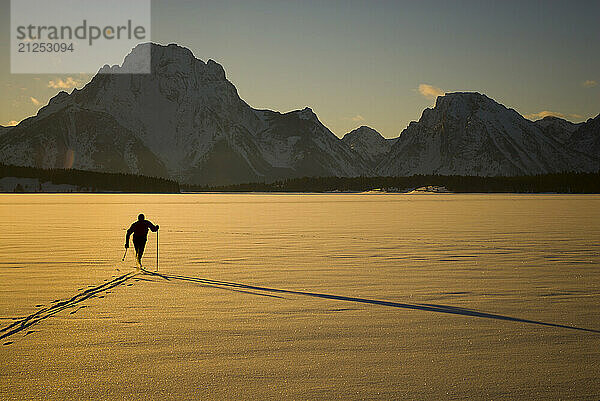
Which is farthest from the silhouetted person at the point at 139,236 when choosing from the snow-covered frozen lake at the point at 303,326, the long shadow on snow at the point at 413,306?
the long shadow on snow at the point at 413,306

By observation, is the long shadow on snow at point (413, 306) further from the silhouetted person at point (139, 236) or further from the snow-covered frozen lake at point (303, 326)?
the silhouetted person at point (139, 236)

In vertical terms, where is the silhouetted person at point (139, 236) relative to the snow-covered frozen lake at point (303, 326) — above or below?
above

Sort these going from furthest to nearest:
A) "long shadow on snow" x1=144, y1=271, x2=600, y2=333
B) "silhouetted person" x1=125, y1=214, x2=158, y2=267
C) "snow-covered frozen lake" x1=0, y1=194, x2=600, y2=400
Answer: "silhouetted person" x1=125, y1=214, x2=158, y2=267
"long shadow on snow" x1=144, y1=271, x2=600, y2=333
"snow-covered frozen lake" x1=0, y1=194, x2=600, y2=400

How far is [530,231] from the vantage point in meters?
31.6

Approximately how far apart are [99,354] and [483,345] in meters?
5.93

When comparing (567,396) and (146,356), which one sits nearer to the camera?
(567,396)

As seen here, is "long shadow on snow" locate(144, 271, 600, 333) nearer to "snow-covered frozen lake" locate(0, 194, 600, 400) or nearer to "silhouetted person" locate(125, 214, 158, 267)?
"snow-covered frozen lake" locate(0, 194, 600, 400)

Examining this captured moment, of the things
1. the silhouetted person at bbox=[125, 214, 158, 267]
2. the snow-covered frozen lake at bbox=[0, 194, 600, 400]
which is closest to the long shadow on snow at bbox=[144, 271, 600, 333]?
the snow-covered frozen lake at bbox=[0, 194, 600, 400]

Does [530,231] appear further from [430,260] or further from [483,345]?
[483,345]

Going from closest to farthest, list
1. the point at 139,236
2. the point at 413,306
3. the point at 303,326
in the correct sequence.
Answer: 1. the point at 303,326
2. the point at 413,306
3. the point at 139,236

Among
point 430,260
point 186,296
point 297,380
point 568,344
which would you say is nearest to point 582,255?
point 430,260

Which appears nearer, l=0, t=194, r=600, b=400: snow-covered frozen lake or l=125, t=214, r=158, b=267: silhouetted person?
l=0, t=194, r=600, b=400: snow-covered frozen lake

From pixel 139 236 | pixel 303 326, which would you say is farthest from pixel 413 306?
pixel 139 236

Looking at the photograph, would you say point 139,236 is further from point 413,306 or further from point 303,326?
point 413,306
